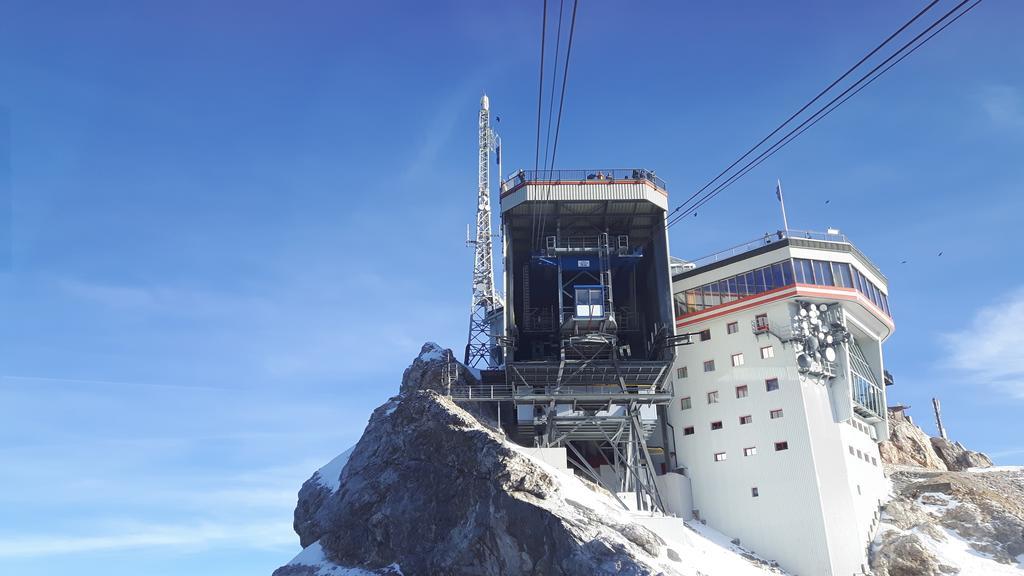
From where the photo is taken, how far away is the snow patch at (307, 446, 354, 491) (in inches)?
2965

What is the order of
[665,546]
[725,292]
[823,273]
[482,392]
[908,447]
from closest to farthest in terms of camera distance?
Answer: [665,546]
[823,273]
[482,392]
[725,292]
[908,447]

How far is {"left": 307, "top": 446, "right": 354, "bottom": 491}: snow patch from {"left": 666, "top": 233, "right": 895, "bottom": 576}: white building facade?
28460 mm

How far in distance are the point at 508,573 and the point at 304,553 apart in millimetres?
23643

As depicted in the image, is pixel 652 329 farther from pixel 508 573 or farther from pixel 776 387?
pixel 508 573

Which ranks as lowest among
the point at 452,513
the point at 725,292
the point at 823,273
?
the point at 452,513

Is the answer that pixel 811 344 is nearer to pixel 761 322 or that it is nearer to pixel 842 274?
pixel 761 322

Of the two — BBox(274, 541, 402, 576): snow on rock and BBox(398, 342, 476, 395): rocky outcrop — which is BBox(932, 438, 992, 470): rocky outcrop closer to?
BBox(398, 342, 476, 395): rocky outcrop

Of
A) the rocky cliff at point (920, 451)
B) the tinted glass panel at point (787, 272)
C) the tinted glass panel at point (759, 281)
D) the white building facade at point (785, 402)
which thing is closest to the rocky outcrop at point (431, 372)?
the white building facade at point (785, 402)

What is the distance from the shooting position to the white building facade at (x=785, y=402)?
6288 cm

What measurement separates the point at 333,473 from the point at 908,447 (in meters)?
63.0

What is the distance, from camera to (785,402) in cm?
6619

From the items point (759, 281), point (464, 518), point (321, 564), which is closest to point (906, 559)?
point (759, 281)

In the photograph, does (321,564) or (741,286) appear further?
(741,286)

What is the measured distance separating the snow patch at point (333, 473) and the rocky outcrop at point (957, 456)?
218 ft
